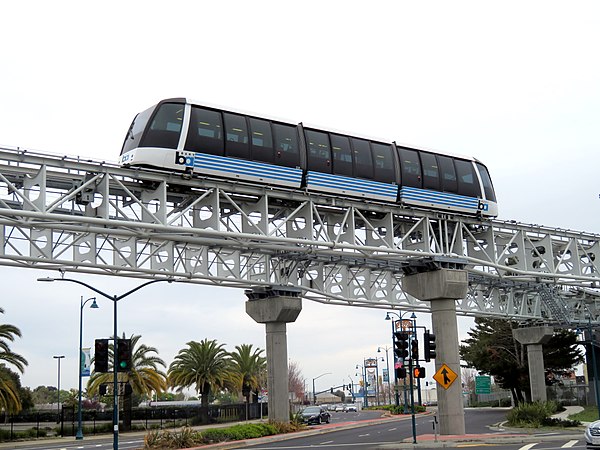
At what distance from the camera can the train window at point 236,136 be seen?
28484 mm

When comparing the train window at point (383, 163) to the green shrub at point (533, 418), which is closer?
the train window at point (383, 163)

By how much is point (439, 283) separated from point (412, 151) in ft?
21.1

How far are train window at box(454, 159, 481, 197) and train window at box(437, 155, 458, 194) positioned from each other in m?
0.29

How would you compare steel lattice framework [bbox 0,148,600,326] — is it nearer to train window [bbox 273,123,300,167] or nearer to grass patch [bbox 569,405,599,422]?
train window [bbox 273,123,300,167]

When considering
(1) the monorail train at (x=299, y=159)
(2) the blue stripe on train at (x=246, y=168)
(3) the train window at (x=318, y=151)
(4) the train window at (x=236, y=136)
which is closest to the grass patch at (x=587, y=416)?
(1) the monorail train at (x=299, y=159)

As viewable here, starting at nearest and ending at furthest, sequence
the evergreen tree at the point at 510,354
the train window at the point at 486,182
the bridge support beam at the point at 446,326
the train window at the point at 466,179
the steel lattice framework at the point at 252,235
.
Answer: the steel lattice framework at the point at 252,235 → the bridge support beam at the point at 446,326 → the train window at the point at 466,179 → the train window at the point at 486,182 → the evergreen tree at the point at 510,354

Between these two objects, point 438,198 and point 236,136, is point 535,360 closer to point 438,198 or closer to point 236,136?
point 438,198

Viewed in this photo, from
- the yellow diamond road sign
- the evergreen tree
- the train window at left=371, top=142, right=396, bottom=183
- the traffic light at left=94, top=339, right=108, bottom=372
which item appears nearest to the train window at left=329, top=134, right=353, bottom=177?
the train window at left=371, top=142, right=396, bottom=183

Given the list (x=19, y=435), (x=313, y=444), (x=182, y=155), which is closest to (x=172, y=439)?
(x=313, y=444)

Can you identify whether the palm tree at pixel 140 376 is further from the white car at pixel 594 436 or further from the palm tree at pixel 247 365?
the white car at pixel 594 436

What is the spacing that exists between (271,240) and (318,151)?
4807mm

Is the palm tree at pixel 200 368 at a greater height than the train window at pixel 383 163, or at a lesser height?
lesser

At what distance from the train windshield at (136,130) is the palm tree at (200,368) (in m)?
37.2

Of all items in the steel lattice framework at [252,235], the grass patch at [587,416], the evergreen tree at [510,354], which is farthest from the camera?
the evergreen tree at [510,354]
